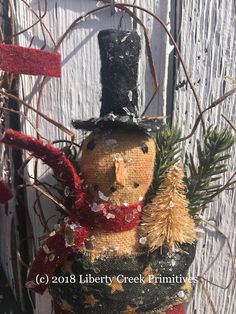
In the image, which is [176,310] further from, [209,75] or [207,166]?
[209,75]

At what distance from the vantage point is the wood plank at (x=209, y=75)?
0.80 metres

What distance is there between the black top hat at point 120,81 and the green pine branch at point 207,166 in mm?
101

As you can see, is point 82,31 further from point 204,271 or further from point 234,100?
point 204,271

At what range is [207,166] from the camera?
75cm

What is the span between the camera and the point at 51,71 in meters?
0.74

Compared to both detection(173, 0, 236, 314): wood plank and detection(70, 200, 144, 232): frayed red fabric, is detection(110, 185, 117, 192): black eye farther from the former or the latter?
detection(173, 0, 236, 314): wood plank

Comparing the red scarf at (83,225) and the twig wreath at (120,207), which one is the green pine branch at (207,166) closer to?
the twig wreath at (120,207)

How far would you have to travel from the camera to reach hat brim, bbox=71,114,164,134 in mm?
658

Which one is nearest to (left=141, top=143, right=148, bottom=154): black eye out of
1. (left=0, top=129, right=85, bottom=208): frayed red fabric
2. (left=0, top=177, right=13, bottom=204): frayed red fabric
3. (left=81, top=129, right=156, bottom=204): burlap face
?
(left=81, top=129, right=156, bottom=204): burlap face

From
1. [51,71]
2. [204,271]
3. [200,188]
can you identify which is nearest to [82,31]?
[51,71]

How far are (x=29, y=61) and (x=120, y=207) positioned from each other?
0.27m

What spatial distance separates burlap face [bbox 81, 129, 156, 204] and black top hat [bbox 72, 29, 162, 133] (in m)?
0.02

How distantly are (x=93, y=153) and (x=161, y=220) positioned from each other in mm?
146

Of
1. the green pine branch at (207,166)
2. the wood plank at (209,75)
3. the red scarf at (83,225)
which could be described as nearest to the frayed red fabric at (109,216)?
the red scarf at (83,225)
